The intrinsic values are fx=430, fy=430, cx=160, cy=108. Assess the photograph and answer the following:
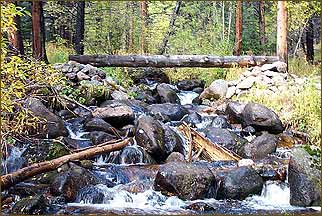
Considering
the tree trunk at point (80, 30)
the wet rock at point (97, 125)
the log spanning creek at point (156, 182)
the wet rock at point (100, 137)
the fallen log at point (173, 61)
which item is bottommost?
the log spanning creek at point (156, 182)

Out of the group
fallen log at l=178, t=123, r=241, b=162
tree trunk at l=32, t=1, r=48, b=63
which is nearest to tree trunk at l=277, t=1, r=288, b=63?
fallen log at l=178, t=123, r=241, b=162

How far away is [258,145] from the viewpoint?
22.7 feet

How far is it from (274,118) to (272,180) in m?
2.03

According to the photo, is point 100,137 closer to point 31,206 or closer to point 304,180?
point 31,206

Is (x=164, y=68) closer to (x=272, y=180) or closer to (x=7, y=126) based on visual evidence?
(x=272, y=180)

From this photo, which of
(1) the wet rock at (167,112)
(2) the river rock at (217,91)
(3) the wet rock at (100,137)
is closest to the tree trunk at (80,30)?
(2) the river rock at (217,91)

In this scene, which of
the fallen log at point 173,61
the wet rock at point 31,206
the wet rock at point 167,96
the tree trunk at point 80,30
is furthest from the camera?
the tree trunk at point 80,30

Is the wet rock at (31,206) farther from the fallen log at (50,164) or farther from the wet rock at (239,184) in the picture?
the wet rock at (239,184)

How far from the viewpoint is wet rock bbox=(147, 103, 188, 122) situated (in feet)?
28.4

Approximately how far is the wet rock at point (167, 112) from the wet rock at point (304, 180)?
3771 millimetres

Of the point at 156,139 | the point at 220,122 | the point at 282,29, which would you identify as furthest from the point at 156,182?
the point at 282,29

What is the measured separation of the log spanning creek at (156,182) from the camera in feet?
16.8

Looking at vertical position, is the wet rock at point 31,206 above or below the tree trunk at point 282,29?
below

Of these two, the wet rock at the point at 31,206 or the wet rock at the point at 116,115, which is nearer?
the wet rock at the point at 31,206
